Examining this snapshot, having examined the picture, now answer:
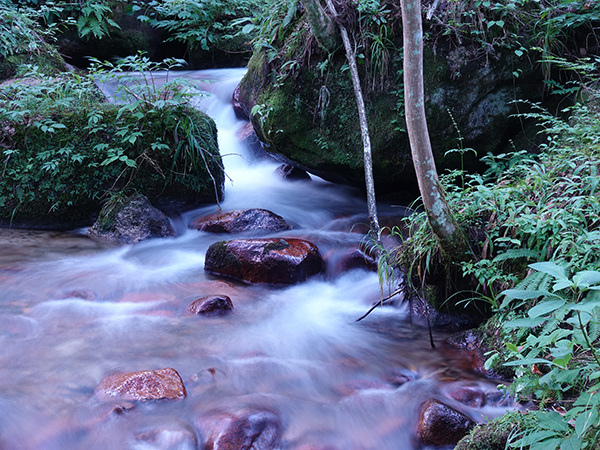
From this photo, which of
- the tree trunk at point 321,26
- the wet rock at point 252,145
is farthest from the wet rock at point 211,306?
the wet rock at point 252,145

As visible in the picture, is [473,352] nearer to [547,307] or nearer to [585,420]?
[585,420]

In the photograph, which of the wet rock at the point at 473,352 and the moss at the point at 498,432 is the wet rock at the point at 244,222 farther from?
the moss at the point at 498,432

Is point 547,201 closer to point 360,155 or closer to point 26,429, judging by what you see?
point 360,155

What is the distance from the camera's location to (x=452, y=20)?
5.33 metres

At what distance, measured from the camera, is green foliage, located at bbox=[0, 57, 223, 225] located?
618 centimetres

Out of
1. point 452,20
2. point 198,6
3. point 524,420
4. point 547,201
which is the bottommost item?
point 524,420

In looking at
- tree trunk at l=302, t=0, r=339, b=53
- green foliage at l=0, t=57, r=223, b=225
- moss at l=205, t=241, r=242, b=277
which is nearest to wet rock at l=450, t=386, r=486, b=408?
moss at l=205, t=241, r=242, b=277

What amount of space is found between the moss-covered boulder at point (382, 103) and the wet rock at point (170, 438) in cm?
409

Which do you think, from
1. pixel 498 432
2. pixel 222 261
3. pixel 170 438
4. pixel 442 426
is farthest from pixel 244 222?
pixel 498 432

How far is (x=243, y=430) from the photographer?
2.63 meters

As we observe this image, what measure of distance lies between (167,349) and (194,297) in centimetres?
95

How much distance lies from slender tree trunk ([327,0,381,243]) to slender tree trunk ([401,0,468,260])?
1439 mm

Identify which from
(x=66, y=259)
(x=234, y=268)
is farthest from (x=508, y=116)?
(x=66, y=259)

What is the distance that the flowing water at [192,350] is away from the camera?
2.77 meters
